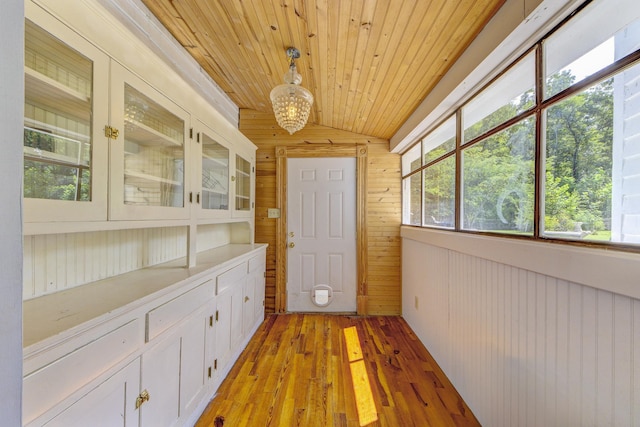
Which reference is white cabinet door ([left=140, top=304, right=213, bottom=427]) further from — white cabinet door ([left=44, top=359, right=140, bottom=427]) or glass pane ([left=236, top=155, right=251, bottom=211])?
glass pane ([left=236, top=155, right=251, bottom=211])

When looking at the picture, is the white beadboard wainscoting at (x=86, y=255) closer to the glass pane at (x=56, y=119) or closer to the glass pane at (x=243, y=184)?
the glass pane at (x=56, y=119)

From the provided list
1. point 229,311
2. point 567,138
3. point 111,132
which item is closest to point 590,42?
point 567,138

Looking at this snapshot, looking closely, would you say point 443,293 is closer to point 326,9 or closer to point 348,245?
point 348,245

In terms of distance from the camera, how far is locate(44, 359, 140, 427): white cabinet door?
2.57 feet

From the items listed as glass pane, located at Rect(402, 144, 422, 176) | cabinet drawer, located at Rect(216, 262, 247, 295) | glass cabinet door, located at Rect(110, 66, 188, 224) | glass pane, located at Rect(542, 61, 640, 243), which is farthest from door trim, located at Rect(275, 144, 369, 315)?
glass pane, located at Rect(542, 61, 640, 243)

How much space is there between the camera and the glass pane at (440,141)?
2.05 m

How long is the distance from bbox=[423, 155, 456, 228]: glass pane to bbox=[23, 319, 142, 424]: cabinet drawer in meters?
2.13

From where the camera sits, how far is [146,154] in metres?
1.32

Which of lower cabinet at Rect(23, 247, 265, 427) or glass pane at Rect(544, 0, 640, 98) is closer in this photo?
lower cabinet at Rect(23, 247, 265, 427)

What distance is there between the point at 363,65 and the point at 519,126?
1091 mm

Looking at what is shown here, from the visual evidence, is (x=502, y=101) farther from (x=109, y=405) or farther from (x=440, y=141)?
(x=109, y=405)

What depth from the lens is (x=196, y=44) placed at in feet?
6.32

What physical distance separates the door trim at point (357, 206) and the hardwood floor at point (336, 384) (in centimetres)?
54

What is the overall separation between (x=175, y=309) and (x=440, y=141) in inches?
92.6
